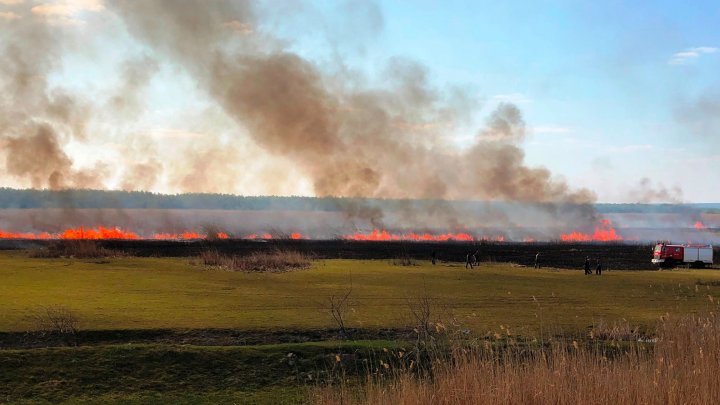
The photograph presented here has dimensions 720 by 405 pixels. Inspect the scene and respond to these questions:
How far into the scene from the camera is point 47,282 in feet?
98.7

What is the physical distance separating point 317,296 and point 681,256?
130ft

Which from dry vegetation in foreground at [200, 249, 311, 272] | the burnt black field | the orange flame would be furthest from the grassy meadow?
the orange flame

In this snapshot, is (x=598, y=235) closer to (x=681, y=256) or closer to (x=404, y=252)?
(x=404, y=252)

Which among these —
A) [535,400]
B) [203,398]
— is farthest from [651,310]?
[203,398]

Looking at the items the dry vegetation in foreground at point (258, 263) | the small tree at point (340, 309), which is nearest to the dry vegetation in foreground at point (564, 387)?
the small tree at point (340, 309)

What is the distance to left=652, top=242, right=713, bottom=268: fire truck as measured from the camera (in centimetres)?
5431

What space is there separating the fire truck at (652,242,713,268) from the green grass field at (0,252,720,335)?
14722 mm

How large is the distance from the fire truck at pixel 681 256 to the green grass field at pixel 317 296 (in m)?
14.7

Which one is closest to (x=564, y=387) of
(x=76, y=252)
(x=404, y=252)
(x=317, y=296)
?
(x=317, y=296)

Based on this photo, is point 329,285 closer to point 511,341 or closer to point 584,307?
point 584,307

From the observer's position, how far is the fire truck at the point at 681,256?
54312 millimetres

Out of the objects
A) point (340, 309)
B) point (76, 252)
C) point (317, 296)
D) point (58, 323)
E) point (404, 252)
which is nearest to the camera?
point (58, 323)

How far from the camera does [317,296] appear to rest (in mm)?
26969

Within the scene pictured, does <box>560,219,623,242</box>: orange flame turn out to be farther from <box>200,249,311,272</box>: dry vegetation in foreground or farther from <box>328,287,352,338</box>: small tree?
<box>328,287,352,338</box>: small tree
